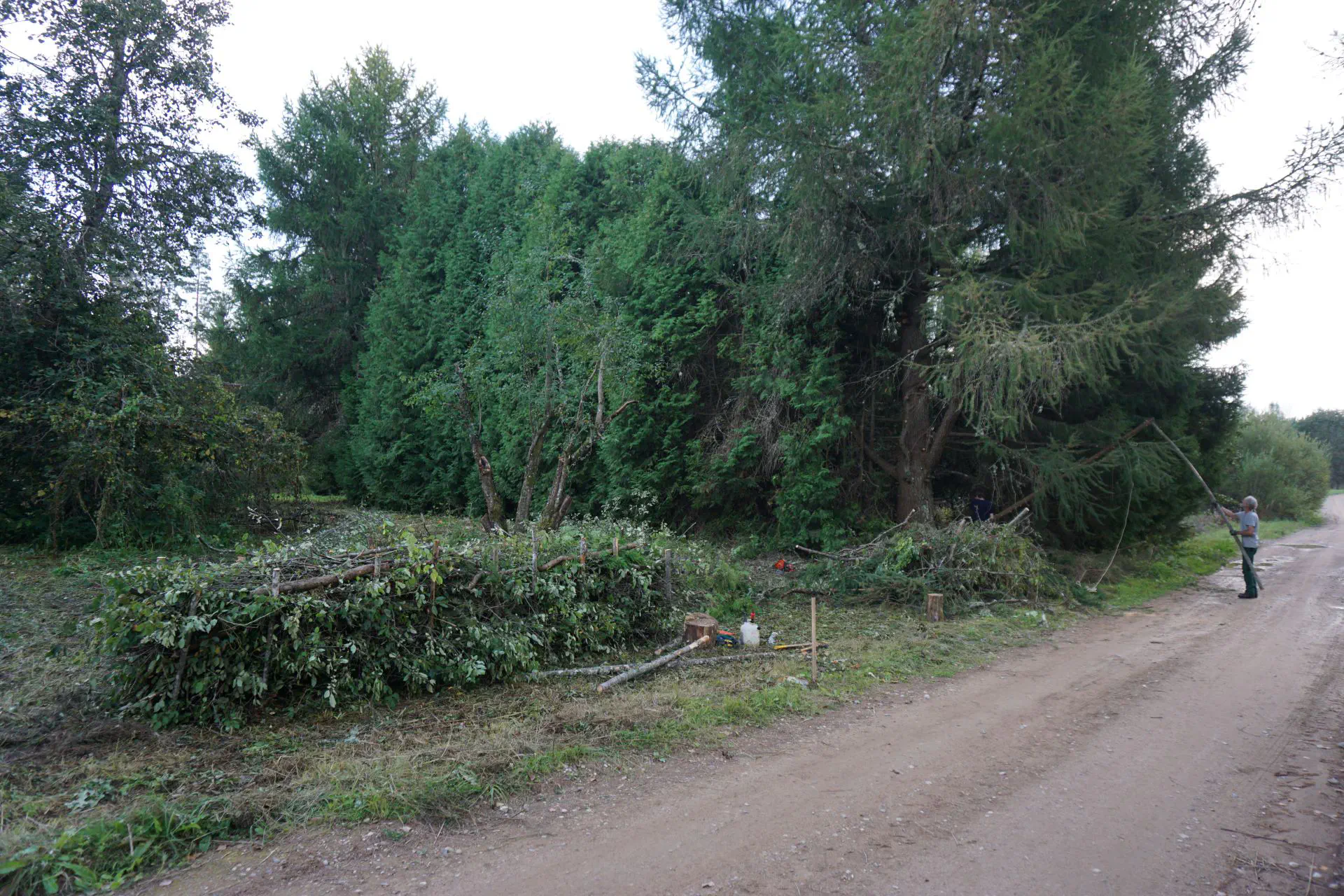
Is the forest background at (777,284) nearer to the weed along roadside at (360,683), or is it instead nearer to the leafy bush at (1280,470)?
the weed along roadside at (360,683)

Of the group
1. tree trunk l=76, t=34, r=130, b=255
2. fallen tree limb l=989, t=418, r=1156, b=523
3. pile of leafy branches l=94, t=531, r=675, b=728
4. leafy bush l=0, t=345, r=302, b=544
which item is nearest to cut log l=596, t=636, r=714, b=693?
pile of leafy branches l=94, t=531, r=675, b=728

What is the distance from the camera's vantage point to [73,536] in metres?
11.6

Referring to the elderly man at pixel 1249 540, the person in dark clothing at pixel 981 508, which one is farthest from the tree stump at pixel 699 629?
the elderly man at pixel 1249 540

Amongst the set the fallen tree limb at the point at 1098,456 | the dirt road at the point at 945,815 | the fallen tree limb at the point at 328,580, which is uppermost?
the fallen tree limb at the point at 1098,456

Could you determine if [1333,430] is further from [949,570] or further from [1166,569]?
[949,570]

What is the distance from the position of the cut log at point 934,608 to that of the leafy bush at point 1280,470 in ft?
69.6

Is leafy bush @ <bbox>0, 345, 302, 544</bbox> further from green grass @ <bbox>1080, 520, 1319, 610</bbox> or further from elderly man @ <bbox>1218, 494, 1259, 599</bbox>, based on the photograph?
elderly man @ <bbox>1218, 494, 1259, 599</bbox>

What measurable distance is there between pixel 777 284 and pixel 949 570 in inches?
202

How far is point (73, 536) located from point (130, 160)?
648 cm

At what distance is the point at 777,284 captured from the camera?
38.6 ft

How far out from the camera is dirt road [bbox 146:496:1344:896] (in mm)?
3258

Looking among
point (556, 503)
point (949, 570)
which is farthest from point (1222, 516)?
point (556, 503)

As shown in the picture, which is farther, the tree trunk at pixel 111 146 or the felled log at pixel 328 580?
the tree trunk at pixel 111 146

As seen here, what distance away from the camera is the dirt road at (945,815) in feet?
10.7
